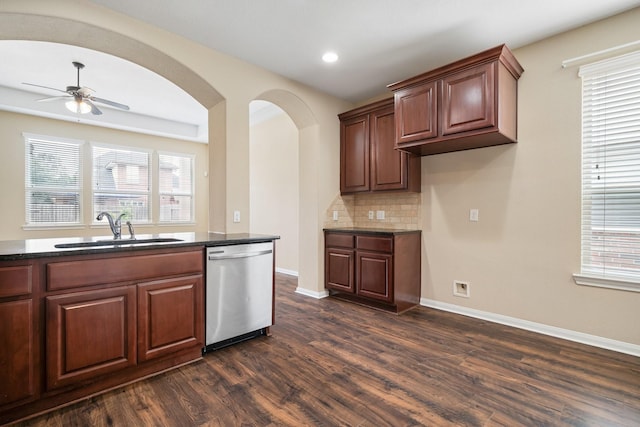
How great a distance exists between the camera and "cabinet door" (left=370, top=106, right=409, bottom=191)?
3590mm

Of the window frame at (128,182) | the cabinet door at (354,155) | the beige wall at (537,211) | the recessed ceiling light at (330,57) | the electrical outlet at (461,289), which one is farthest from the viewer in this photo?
the window frame at (128,182)

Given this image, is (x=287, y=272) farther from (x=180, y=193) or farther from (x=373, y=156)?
(x=180, y=193)

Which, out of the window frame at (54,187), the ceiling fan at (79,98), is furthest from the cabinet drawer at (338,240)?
the window frame at (54,187)

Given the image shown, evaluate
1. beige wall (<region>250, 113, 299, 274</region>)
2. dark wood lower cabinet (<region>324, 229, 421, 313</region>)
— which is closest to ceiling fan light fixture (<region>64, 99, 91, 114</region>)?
beige wall (<region>250, 113, 299, 274</region>)

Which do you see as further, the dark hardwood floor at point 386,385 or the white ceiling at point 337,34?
the white ceiling at point 337,34

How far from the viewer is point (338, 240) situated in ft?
12.7

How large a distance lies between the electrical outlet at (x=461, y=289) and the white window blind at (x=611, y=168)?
1010mm

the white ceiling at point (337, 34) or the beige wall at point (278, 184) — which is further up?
the white ceiling at point (337, 34)

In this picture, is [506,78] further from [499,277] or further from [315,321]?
[315,321]

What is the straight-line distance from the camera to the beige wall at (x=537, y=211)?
2.53 metres

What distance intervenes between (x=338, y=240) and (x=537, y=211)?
6.91ft

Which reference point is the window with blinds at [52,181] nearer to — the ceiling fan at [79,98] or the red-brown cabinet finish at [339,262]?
the ceiling fan at [79,98]

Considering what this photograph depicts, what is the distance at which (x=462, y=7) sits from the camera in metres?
2.37

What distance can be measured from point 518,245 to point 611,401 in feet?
4.66
